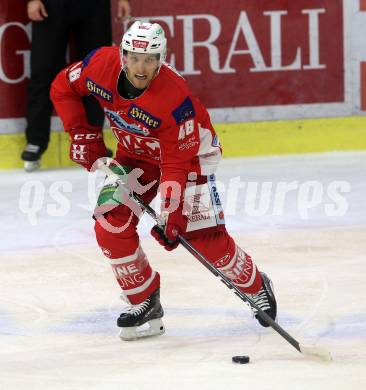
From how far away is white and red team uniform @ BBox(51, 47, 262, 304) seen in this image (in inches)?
171

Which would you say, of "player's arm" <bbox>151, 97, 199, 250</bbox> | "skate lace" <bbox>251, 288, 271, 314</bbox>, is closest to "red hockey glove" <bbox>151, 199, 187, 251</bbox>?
"player's arm" <bbox>151, 97, 199, 250</bbox>

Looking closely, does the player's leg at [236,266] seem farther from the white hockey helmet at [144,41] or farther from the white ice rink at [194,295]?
the white hockey helmet at [144,41]

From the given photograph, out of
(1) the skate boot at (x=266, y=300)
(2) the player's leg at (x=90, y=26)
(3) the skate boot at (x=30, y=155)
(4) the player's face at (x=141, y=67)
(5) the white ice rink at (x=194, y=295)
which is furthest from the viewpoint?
(3) the skate boot at (x=30, y=155)

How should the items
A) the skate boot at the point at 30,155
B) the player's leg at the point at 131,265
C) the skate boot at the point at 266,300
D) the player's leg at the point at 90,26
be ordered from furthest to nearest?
the skate boot at the point at 30,155, the player's leg at the point at 90,26, the skate boot at the point at 266,300, the player's leg at the point at 131,265

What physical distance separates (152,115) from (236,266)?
69 cm

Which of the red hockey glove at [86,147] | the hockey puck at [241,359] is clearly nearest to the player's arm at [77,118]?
the red hockey glove at [86,147]

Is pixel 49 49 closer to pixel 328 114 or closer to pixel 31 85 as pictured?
pixel 31 85

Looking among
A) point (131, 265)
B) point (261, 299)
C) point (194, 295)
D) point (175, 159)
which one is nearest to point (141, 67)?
point (175, 159)

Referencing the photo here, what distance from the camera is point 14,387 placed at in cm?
393

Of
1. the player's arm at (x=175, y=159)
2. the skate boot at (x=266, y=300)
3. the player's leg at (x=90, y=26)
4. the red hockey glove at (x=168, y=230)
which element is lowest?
the skate boot at (x=266, y=300)

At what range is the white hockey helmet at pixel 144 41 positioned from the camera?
4.28 m

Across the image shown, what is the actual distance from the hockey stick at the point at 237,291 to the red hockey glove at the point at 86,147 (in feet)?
0.17

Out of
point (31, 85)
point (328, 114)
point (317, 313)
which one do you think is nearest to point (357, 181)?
point (328, 114)

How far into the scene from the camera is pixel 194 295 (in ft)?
16.6
